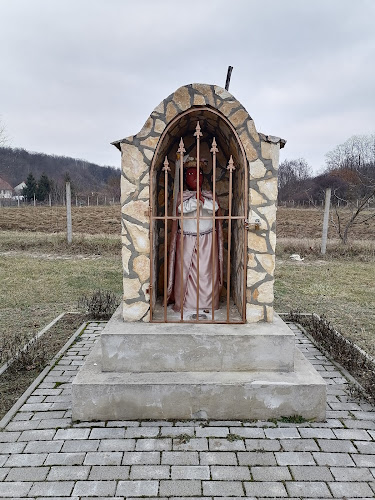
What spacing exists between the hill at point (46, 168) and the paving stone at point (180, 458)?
66996 mm

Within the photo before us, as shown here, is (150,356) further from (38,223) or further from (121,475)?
(38,223)

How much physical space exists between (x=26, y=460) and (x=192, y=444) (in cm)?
127

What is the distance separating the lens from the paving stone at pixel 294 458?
2865 millimetres

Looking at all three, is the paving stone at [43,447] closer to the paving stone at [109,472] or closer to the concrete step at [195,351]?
the paving stone at [109,472]

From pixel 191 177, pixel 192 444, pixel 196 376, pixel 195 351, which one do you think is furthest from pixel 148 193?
Result: pixel 192 444

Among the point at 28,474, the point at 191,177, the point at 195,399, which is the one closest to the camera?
the point at 28,474

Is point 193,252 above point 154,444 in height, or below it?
above

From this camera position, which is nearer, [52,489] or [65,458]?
[52,489]

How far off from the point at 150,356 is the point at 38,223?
808 inches

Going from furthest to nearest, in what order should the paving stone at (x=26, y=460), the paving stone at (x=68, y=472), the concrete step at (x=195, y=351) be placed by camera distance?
the concrete step at (x=195, y=351)
the paving stone at (x=26, y=460)
the paving stone at (x=68, y=472)

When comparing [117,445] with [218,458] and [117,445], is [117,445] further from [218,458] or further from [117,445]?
[218,458]

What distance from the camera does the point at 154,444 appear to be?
307cm

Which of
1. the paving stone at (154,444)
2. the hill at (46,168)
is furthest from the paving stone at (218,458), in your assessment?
the hill at (46,168)

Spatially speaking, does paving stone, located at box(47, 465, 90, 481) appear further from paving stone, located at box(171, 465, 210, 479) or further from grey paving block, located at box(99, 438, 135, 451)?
paving stone, located at box(171, 465, 210, 479)
